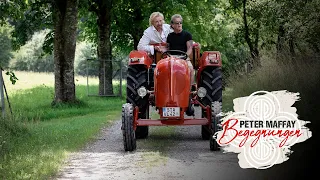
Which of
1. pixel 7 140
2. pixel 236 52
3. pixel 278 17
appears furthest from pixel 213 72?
pixel 236 52

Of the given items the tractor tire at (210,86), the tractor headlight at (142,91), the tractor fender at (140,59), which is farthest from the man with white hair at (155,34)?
the tractor headlight at (142,91)

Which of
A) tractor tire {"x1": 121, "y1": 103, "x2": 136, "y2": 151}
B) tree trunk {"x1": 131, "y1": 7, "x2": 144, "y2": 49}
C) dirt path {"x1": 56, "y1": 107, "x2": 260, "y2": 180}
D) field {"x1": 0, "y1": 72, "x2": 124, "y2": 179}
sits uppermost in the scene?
tree trunk {"x1": 131, "y1": 7, "x2": 144, "y2": 49}

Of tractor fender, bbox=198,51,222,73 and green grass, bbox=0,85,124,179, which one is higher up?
tractor fender, bbox=198,51,222,73

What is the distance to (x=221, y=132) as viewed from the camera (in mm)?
10766

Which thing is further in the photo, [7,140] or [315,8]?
[315,8]

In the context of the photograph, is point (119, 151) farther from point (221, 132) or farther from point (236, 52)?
point (236, 52)

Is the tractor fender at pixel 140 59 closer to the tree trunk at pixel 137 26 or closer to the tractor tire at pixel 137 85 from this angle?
the tractor tire at pixel 137 85

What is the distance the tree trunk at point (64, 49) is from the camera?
21.0 meters

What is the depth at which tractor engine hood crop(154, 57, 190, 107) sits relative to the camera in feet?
35.8

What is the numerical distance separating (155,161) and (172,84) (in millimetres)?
1603

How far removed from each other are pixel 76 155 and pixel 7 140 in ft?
4.42

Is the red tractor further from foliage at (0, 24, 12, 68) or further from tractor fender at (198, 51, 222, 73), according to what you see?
foliage at (0, 24, 12, 68)

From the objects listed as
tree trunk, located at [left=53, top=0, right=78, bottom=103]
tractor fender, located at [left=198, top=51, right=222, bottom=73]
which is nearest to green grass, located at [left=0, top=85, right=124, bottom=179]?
tree trunk, located at [left=53, top=0, right=78, bottom=103]

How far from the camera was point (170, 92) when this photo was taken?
35.8ft
